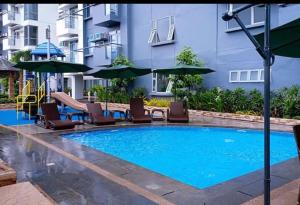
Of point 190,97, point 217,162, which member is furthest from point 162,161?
point 190,97

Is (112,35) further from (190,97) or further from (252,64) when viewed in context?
(252,64)

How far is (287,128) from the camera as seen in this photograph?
1139 centimetres

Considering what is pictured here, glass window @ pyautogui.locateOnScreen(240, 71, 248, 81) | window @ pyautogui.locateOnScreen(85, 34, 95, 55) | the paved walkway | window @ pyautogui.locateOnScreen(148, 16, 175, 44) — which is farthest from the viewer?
window @ pyautogui.locateOnScreen(85, 34, 95, 55)

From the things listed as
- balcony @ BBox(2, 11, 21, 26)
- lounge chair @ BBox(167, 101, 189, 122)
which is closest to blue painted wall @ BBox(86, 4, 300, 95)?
lounge chair @ BBox(167, 101, 189, 122)

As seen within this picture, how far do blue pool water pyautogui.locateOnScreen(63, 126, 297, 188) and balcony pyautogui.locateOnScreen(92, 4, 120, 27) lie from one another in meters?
13.8

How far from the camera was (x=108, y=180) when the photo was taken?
532 centimetres

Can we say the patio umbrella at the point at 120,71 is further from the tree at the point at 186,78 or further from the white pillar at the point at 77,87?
the white pillar at the point at 77,87

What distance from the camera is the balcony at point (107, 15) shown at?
2366 centimetres

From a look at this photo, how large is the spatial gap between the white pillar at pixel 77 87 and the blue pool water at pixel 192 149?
20.6m

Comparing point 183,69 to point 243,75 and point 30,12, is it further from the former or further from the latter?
point 30,12

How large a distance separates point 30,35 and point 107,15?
69.1 feet

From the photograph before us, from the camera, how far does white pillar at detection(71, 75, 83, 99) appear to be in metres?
31.7

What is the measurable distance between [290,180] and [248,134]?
635 cm

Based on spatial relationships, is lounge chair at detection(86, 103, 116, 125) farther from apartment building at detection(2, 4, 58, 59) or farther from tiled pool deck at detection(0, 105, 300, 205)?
apartment building at detection(2, 4, 58, 59)
